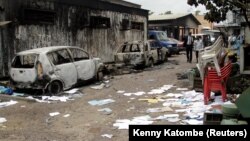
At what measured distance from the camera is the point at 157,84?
14281 mm

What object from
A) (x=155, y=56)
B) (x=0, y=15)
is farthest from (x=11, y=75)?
(x=155, y=56)

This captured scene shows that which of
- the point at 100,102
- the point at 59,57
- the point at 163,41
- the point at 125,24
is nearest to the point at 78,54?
the point at 59,57

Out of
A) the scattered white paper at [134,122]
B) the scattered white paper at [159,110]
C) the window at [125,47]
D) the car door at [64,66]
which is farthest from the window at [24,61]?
the window at [125,47]

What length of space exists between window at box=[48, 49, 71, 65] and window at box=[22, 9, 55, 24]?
11.1 ft

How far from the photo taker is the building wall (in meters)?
15.4

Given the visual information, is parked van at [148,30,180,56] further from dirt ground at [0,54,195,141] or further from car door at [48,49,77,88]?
car door at [48,49,77,88]

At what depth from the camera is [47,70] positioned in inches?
485

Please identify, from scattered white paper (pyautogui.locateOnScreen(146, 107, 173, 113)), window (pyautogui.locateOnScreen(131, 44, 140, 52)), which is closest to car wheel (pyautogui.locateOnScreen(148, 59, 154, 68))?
window (pyautogui.locateOnScreen(131, 44, 140, 52))

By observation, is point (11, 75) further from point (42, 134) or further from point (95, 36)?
point (95, 36)

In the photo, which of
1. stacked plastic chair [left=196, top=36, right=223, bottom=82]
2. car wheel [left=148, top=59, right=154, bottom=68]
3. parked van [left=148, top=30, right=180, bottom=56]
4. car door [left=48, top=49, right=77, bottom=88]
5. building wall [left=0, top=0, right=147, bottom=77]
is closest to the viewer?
stacked plastic chair [left=196, top=36, right=223, bottom=82]

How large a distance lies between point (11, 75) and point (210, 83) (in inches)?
268

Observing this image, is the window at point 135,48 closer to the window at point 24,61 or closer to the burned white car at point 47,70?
the burned white car at point 47,70

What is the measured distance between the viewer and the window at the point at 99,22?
2116cm

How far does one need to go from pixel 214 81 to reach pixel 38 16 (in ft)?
31.1
